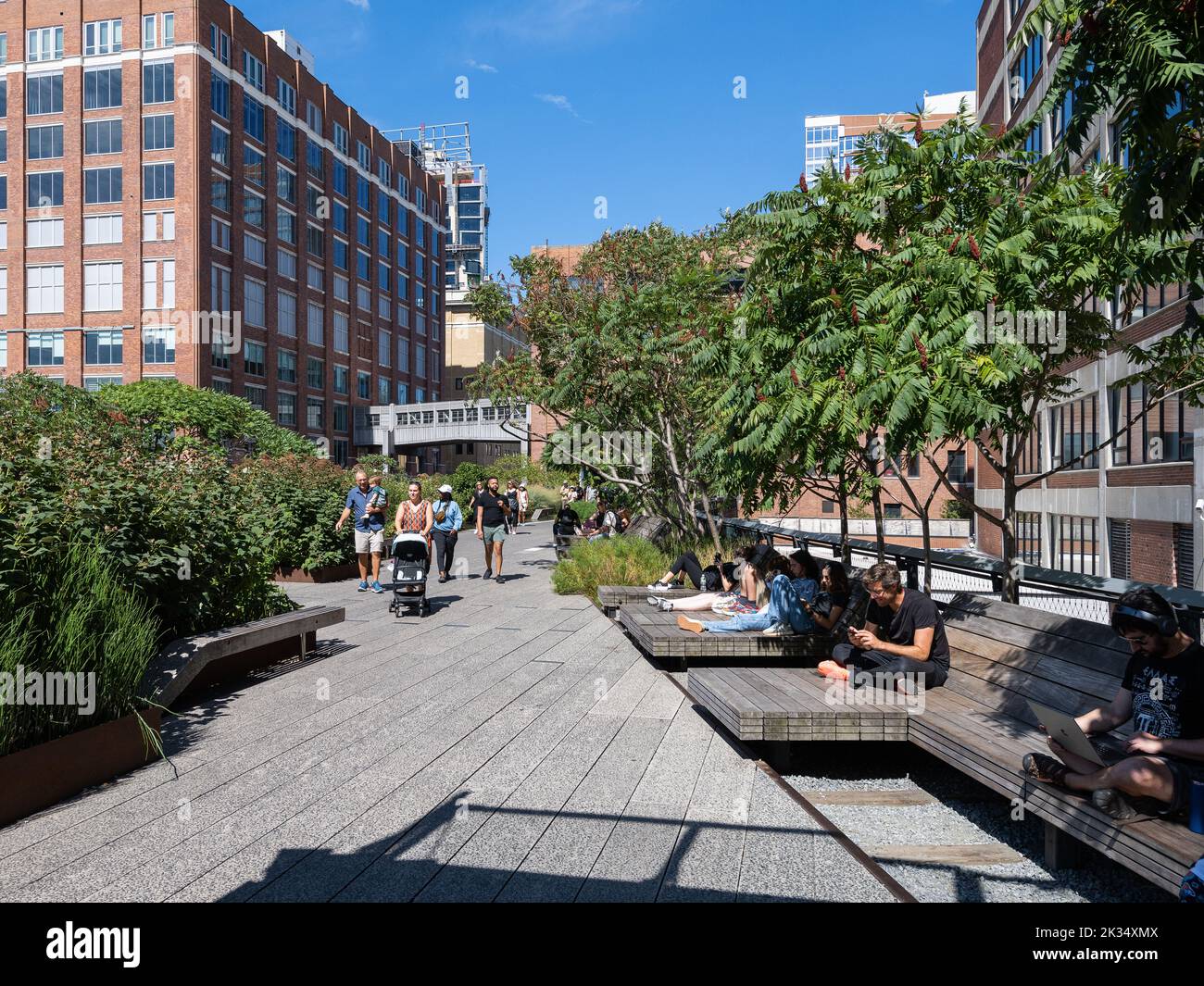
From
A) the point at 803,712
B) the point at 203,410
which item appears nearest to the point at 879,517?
the point at 803,712

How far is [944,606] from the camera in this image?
730 centimetres

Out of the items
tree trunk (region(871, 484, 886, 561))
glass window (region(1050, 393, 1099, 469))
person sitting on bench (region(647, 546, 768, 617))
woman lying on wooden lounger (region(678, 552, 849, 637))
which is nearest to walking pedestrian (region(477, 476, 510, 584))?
person sitting on bench (region(647, 546, 768, 617))

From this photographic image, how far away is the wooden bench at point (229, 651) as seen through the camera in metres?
6.06

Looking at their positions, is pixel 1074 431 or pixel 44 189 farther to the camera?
pixel 44 189

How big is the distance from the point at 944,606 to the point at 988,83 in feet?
129

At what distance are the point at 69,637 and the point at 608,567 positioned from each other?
918cm

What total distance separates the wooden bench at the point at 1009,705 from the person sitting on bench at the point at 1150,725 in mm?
83

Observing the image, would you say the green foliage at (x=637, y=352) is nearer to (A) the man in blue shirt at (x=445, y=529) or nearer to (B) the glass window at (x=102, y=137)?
(A) the man in blue shirt at (x=445, y=529)

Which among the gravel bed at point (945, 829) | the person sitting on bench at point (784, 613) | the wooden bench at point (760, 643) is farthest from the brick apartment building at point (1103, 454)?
the gravel bed at point (945, 829)

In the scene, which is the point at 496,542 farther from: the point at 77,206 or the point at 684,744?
the point at 77,206

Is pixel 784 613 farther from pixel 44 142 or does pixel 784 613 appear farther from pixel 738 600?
pixel 44 142
